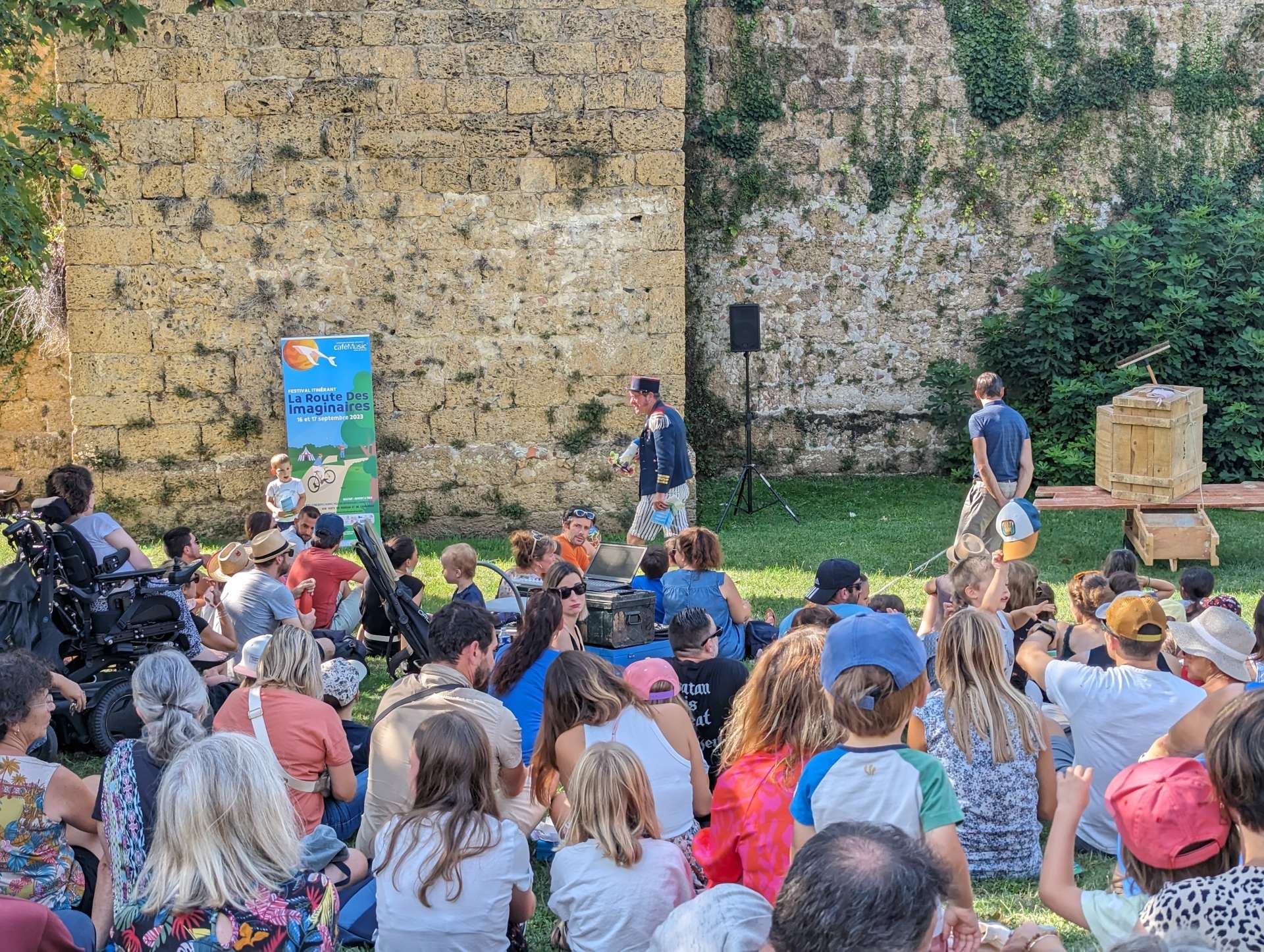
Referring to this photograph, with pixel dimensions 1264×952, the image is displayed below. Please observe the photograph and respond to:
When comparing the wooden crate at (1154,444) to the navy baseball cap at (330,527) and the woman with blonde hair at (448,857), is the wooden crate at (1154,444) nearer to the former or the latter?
the navy baseball cap at (330,527)

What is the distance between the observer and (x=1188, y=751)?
4.33m

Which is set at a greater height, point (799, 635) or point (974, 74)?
point (974, 74)

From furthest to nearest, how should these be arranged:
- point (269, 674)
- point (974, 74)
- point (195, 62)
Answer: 1. point (974, 74)
2. point (195, 62)
3. point (269, 674)

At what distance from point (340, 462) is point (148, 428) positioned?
174 cm

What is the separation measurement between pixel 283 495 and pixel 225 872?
25.2 feet

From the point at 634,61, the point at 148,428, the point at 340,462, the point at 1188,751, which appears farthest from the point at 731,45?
the point at 1188,751

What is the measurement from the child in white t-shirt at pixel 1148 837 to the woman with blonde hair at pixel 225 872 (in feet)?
5.95

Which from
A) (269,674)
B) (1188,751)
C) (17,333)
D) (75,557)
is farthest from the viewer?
(17,333)

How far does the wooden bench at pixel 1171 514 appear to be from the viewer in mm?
10195

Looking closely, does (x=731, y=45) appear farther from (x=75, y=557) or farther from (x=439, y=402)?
(x=75, y=557)

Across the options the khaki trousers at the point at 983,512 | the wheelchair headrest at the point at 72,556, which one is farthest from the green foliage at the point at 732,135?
the wheelchair headrest at the point at 72,556

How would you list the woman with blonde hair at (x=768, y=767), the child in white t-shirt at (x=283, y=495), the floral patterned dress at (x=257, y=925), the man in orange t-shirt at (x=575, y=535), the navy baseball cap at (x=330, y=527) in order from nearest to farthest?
the floral patterned dress at (x=257, y=925) < the woman with blonde hair at (x=768, y=767) < the navy baseball cap at (x=330, y=527) < the man in orange t-shirt at (x=575, y=535) < the child in white t-shirt at (x=283, y=495)

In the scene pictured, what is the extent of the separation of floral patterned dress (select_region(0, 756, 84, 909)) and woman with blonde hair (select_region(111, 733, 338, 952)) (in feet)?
3.66

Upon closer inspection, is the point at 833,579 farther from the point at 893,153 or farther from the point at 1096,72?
the point at 1096,72
